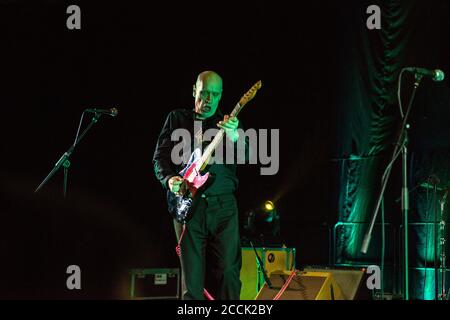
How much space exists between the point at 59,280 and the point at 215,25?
3.80 meters

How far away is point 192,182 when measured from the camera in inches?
148

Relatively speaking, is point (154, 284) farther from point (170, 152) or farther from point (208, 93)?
point (208, 93)

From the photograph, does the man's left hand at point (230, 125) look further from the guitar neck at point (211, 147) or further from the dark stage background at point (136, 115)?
the dark stage background at point (136, 115)

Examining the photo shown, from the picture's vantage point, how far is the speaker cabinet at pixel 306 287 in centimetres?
468

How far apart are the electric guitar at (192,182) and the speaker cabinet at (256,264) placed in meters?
2.65

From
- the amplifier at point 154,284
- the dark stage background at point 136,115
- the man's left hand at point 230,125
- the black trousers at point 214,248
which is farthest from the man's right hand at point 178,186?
the dark stage background at point 136,115

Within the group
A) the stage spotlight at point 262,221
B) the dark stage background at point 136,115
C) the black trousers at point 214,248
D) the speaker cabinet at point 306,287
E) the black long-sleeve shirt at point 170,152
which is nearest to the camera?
the black trousers at point 214,248

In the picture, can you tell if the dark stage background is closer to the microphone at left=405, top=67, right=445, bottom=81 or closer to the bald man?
the bald man

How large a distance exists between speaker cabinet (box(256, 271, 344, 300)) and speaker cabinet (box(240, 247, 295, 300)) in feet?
3.67

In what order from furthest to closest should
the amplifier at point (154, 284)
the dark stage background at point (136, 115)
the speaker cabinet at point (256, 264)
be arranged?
the dark stage background at point (136, 115), the speaker cabinet at point (256, 264), the amplifier at point (154, 284)

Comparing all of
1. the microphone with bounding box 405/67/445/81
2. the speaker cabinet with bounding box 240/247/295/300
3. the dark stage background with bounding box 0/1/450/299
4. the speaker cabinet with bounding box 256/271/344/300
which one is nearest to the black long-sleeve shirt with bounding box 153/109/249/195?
the microphone with bounding box 405/67/445/81

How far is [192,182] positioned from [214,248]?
A: 0.45 m
